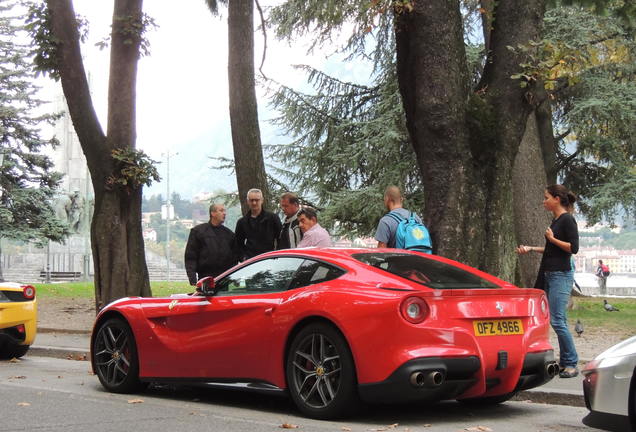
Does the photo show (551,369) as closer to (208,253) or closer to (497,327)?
(497,327)

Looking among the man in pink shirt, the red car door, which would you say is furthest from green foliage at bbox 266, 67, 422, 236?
the red car door

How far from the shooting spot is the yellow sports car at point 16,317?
12.2m

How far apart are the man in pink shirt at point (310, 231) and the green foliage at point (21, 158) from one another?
2863cm

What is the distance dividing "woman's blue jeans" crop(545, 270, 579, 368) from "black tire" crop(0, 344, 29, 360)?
6.66 meters

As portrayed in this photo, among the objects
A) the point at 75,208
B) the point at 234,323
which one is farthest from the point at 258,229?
the point at 75,208

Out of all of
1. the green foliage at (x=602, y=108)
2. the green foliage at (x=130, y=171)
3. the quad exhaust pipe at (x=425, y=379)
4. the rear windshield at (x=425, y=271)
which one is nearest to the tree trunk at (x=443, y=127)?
the rear windshield at (x=425, y=271)

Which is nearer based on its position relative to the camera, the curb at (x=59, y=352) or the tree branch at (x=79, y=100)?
the curb at (x=59, y=352)

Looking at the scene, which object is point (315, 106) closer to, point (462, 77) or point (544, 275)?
point (462, 77)

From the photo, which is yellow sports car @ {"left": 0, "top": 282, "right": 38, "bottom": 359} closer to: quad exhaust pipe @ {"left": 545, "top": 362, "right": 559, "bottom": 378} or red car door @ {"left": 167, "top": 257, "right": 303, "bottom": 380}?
red car door @ {"left": 167, "top": 257, "right": 303, "bottom": 380}

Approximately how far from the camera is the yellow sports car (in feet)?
40.2

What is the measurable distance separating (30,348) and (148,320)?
495 centimetres

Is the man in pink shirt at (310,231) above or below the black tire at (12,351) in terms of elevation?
above

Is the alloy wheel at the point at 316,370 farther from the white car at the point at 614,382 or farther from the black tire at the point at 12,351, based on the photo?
the black tire at the point at 12,351

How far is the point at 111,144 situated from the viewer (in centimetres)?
1619
